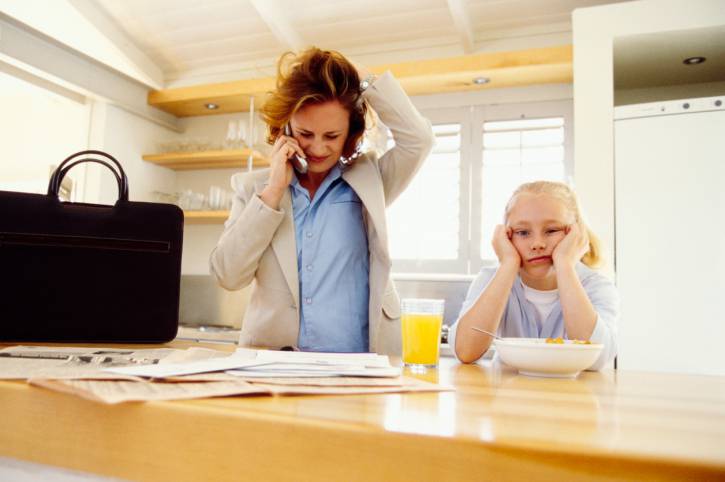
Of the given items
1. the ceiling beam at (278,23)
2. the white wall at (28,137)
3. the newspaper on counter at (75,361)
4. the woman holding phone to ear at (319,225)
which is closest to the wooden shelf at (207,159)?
the ceiling beam at (278,23)

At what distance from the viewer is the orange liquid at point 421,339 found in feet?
2.87

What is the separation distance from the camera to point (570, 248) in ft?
3.99

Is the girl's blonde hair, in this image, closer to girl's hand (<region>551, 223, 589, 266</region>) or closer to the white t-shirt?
girl's hand (<region>551, 223, 589, 266</region>)

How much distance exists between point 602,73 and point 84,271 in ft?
7.80

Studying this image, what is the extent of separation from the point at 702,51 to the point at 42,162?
4.66 meters

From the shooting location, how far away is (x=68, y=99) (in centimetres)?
338

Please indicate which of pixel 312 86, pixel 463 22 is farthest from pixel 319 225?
pixel 463 22

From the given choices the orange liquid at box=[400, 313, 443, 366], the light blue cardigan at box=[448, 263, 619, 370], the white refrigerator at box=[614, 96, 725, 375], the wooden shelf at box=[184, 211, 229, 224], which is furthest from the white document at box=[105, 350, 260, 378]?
the wooden shelf at box=[184, 211, 229, 224]

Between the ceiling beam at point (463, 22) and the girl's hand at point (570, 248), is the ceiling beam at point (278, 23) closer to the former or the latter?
the ceiling beam at point (463, 22)

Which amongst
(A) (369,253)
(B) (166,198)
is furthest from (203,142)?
(A) (369,253)

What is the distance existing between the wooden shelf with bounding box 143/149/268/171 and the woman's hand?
2160 mm

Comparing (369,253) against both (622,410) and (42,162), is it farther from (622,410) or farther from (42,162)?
(42,162)

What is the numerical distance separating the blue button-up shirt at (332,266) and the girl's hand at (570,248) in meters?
0.47

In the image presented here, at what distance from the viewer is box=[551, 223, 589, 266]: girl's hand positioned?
1202mm
